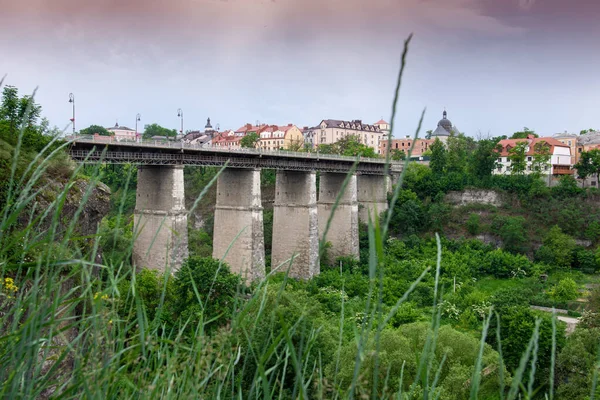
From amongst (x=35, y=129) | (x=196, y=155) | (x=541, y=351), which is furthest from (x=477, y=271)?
(x=35, y=129)

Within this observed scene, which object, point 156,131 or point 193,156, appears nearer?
point 193,156

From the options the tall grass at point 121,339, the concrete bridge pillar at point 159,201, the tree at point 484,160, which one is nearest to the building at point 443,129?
the tree at point 484,160

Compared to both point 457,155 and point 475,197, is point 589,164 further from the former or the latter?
point 457,155

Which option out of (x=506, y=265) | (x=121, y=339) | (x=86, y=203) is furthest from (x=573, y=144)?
(x=121, y=339)

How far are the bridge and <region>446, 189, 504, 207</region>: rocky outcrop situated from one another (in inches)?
330

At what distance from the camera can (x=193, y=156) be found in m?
28.3

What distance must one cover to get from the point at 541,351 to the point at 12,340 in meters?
20.8

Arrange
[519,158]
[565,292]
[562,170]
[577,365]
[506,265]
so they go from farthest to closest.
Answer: [562,170], [519,158], [506,265], [565,292], [577,365]

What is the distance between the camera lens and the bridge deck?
75.7 feet

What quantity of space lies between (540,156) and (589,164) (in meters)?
3.96

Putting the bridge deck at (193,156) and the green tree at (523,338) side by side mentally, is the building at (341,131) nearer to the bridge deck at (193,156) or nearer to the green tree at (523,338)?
the bridge deck at (193,156)

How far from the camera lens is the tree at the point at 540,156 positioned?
47.9m

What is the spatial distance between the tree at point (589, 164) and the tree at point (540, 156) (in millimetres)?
2672

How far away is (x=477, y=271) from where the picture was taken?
36625 millimetres
